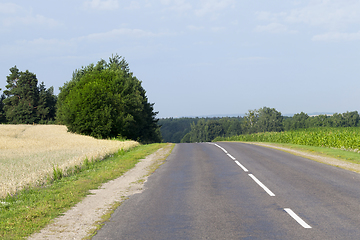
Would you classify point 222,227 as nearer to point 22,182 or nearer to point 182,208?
point 182,208

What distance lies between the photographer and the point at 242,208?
763 centimetres

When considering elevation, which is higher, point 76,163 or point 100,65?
point 100,65

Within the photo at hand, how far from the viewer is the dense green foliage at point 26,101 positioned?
86.4 meters

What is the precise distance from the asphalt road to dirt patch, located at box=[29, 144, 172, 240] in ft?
1.25

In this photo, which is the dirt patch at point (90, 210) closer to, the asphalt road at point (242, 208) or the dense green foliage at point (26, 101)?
the asphalt road at point (242, 208)

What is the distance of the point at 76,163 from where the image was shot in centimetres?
1611

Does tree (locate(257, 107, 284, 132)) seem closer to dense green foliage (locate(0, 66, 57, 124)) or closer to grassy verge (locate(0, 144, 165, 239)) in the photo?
dense green foliage (locate(0, 66, 57, 124))

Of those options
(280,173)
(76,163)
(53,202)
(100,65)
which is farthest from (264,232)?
(100,65)

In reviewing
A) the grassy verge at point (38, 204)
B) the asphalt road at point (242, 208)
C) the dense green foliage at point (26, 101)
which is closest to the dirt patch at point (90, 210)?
the grassy verge at point (38, 204)

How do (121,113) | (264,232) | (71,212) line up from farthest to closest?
(121,113)
(71,212)
(264,232)

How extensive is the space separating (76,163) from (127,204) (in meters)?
8.81

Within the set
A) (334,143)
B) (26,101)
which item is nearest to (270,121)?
(26,101)

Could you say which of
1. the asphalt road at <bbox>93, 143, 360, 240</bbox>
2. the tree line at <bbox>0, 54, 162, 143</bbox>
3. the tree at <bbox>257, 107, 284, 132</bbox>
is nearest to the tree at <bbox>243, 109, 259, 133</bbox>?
the tree at <bbox>257, 107, 284, 132</bbox>

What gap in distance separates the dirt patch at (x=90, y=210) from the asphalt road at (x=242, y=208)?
0.38 meters
